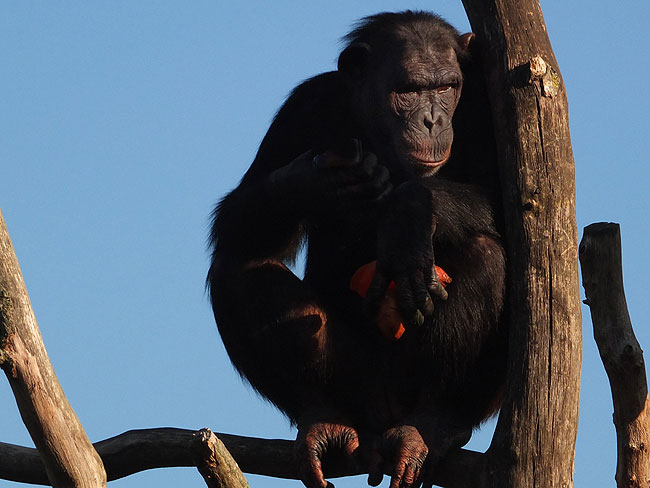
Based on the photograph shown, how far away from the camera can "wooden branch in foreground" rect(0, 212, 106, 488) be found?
3.43m

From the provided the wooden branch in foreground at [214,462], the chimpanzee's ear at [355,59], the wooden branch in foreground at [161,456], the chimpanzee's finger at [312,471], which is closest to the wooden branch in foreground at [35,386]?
the wooden branch in foreground at [214,462]

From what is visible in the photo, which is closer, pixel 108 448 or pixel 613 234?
pixel 613 234

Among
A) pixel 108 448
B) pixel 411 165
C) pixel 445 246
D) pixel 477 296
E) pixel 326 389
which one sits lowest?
pixel 108 448

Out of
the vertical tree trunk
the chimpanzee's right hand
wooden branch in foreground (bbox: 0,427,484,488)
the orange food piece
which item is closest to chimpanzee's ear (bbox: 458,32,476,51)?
the vertical tree trunk

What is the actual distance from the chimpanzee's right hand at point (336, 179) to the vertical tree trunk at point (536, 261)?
552 millimetres

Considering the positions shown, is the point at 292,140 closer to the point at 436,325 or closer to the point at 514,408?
the point at 436,325

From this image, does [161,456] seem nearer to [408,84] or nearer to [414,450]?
[414,450]

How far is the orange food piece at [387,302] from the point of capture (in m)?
4.25

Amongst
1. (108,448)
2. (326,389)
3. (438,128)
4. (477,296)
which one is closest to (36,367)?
(108,448)

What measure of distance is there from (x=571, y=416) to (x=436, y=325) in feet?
2.45

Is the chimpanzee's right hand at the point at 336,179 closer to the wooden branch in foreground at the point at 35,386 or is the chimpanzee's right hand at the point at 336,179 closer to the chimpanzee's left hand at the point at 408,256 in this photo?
the chimpanzee's left hand at the point at 408,256

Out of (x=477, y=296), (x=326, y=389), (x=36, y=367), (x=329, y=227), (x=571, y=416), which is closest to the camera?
(x=36, y=367)

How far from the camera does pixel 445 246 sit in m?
4.40

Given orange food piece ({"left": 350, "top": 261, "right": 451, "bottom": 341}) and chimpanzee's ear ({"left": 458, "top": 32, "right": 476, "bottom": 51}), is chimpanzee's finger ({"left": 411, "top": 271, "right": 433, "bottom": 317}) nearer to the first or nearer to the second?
orange food piece ({"left": 350, "top": 261, "right": 451, "bottom": 341})
